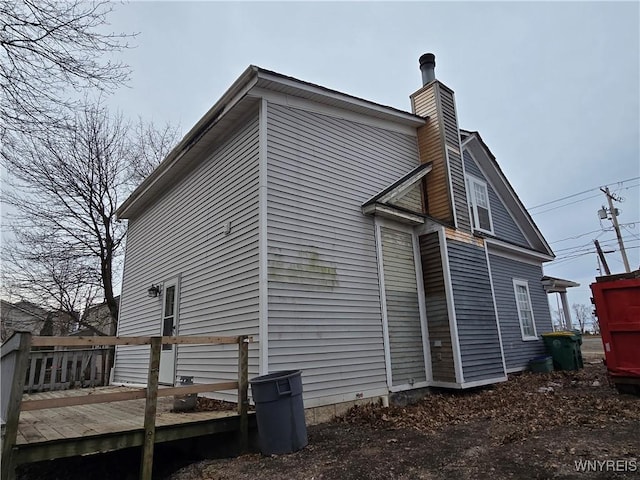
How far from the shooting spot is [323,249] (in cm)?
655

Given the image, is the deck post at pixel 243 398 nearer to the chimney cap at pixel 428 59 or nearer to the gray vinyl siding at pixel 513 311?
the gray vinyl siding at pixel 513 311

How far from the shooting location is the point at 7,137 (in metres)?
5.66

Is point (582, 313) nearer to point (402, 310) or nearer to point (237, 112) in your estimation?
point (402, 310)

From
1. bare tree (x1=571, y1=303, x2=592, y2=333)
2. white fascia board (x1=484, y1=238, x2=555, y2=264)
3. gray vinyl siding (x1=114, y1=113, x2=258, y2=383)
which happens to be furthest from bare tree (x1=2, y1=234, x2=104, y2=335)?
bare tree (x1=571, y1=303, x2=592, y2=333)

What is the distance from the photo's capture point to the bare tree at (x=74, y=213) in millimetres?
15164

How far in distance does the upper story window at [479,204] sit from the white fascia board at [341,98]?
9.29 ft

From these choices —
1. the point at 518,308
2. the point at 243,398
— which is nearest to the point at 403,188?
the point at 243,398

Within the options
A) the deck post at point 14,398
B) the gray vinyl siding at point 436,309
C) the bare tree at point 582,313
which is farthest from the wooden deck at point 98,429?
the bare tree at point 582,313

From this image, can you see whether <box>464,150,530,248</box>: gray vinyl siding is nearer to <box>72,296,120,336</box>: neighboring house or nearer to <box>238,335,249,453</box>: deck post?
<box>238,335,249,453</box>: deck post

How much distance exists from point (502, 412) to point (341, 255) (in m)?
3.67

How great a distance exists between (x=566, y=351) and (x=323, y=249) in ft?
28.8

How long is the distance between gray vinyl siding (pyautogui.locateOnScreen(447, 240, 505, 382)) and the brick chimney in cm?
80

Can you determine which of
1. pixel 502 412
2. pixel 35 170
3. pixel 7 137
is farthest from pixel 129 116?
pixel 502 412

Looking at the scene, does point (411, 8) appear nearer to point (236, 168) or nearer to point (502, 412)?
point (236, 168)
